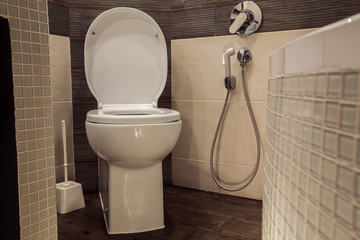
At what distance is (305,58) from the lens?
368 mm

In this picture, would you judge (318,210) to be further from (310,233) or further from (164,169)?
(164,169)

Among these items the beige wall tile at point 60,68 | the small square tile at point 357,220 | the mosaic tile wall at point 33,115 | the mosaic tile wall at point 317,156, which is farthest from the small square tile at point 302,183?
the beige wall tile at point 60,68

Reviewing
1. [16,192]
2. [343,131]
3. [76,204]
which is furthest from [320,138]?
[76,204]

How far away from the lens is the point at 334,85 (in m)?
0.30

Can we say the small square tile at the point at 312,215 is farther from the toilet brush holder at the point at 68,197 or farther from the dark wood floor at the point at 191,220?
the toilet brush holder at the point at 68,197

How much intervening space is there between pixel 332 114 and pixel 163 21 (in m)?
1.68

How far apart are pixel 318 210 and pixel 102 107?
134cm

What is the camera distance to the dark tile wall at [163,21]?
1562mm

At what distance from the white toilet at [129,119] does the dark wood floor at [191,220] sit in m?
0.07

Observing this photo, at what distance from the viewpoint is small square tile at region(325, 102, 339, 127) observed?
30cm

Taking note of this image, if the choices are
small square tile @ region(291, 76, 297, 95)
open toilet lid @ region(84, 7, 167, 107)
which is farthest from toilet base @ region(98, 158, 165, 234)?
small square tile @ region(291, 76, 297, 95)

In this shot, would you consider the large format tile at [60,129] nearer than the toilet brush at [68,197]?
No

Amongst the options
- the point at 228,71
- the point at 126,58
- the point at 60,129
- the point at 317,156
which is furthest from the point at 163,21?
the point at 317,156

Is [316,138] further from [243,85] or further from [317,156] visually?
[243,85]
